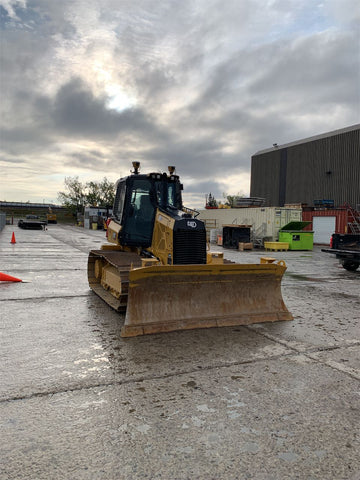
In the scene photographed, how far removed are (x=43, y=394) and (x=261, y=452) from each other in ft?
6.73

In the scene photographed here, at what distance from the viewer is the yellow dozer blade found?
545cm

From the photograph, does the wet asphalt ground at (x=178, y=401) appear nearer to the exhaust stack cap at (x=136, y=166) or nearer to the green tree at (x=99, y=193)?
the exhaust stack cap at (x=136, y=166)

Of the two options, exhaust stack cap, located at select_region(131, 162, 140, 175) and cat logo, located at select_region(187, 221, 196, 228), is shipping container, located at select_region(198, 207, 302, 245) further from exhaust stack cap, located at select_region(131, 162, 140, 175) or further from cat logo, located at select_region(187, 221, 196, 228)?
cat logo, located at select_region(187, 221, 196, 228)

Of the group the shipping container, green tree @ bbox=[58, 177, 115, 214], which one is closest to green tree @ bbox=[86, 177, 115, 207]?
green tree @ bbox=[58, 177, 115, 214]

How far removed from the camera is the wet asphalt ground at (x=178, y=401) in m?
2.58

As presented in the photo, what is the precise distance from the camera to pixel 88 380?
382cm

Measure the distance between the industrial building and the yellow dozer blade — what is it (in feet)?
84.9

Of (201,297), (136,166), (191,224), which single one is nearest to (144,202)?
(136,166)

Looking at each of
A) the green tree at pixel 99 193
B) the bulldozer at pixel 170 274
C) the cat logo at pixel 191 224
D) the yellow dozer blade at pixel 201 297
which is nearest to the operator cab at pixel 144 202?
the bulldozer at pixel 170 274

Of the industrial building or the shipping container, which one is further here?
the industrial building

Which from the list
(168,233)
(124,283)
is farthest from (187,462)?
(168,233)

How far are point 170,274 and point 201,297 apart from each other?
0.69 m

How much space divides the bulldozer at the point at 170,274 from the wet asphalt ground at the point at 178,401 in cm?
32

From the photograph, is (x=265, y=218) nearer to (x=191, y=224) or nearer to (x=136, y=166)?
(x=136, y=166)
